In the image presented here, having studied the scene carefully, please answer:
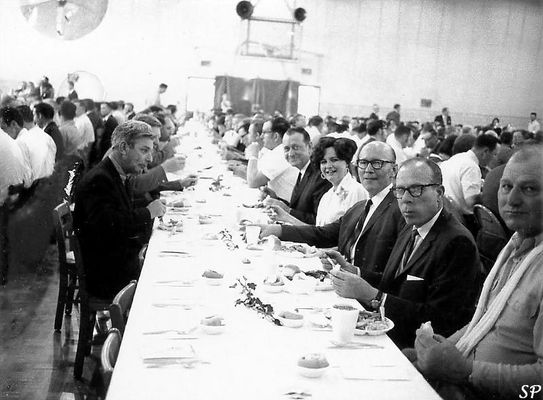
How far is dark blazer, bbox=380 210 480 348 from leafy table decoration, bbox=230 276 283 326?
1.66 feet

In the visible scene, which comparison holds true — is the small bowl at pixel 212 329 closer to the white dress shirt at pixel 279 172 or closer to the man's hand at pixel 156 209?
the man's hand at pixel 156 209

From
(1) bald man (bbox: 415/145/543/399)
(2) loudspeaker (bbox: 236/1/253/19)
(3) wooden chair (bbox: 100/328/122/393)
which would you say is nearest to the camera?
(3) wooden chair (bbox: 100/328/122/393)

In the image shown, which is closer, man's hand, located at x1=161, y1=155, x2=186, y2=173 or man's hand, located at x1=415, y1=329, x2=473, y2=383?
man's hand, located at x1=415, y1=329, x2=473, y2=383

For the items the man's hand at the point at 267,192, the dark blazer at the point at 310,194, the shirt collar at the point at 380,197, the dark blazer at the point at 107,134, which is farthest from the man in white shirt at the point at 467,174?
the dark blazer at the point at 107,134

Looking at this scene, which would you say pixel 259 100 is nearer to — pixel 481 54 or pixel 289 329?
pixel 481 54

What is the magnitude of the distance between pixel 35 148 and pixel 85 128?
3.82 m

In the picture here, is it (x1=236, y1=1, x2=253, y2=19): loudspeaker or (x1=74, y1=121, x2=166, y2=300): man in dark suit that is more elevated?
(x1=236, y1=1, x2=253, y2=19): loudspeaker

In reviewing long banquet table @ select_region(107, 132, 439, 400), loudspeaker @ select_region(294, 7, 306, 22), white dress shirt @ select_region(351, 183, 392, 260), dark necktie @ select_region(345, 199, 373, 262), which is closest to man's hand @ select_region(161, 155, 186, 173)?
dark necktie @ select_region(345, 199, 373, 262)

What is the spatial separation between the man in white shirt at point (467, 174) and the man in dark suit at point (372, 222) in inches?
82.7

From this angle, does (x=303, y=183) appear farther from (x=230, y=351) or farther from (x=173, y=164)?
(x=230, y=351)

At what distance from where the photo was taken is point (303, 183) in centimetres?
561

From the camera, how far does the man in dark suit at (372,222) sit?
3520 mm

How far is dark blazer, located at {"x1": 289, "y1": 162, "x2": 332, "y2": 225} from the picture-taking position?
5332 millimetres

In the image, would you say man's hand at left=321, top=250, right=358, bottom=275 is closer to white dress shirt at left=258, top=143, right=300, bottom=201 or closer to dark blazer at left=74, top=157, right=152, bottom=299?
dark blazer at left=74, top=157, right=152, bottom=299
